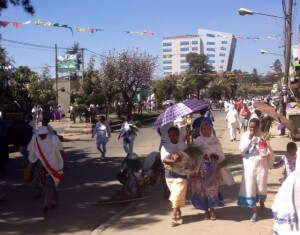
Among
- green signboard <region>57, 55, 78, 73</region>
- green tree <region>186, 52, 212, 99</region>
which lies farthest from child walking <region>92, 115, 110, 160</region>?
green tree <region>186, 52, 212, 99</region>

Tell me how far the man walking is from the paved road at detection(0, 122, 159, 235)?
0.39 meters

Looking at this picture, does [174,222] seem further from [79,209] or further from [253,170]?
[79,209]

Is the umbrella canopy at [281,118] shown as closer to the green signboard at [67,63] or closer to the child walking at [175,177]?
the child walking at [175,177]

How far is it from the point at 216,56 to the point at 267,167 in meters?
137

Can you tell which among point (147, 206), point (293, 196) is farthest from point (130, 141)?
point (293, 196)

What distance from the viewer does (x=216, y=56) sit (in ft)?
461

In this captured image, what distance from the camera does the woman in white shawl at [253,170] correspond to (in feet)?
19.7

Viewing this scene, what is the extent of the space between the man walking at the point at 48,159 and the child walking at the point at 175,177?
194 cm

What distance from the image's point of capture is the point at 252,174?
19.7 feet

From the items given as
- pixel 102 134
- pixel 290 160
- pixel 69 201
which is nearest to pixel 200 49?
pixel 102 134

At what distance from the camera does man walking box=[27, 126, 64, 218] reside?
7074mm

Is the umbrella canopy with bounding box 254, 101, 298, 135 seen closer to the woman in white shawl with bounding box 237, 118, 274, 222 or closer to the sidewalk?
the woman in white shawl with bounding box 237, 118, 274, 222

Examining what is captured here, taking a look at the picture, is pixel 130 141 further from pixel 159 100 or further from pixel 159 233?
pixel 159 100

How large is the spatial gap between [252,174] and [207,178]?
619 millimetres
